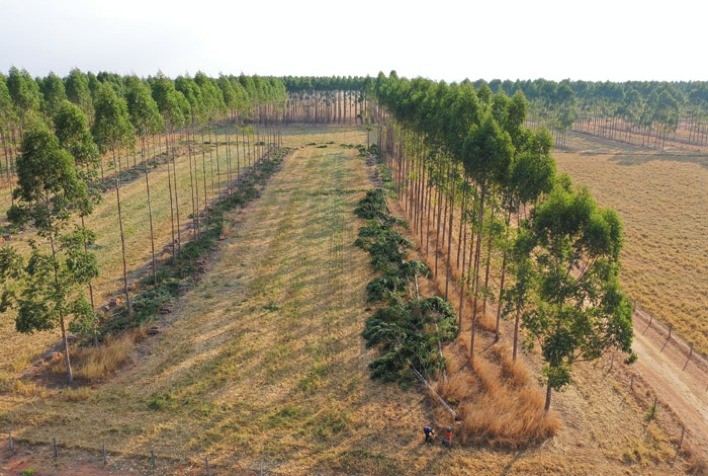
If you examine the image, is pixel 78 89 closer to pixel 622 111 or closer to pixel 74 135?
pixel 74 135

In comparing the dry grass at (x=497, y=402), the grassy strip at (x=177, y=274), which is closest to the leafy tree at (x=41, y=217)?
the grassy strip at (x=177, y=274)

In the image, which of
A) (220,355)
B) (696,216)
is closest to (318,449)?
(220,355)

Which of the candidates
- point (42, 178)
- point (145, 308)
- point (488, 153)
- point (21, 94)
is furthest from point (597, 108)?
point (42, 178)

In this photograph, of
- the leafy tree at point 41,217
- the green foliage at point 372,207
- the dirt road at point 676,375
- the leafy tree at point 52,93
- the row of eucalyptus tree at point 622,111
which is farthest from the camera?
the row of eucalyptus tree at point 622,111

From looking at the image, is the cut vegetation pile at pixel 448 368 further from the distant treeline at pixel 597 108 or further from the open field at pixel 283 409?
the distant treeline at pixel 597 108

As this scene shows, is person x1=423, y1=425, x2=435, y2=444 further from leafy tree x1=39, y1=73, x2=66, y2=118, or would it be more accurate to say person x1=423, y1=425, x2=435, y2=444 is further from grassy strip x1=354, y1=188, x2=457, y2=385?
leafy tree x1=39, y1=73, x2=66, y2=118

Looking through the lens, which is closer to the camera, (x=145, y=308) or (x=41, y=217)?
(x=41, y=217)
